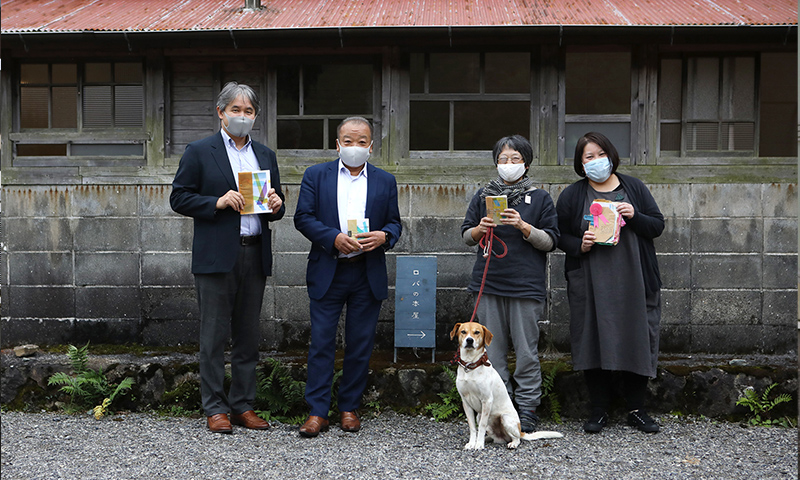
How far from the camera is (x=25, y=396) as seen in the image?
5.72 meters

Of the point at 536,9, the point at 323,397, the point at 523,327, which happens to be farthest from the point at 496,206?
the point at 536,9

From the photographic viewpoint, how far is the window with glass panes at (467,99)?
6.74 m

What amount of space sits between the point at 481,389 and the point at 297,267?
110 inches

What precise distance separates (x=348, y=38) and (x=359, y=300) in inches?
107

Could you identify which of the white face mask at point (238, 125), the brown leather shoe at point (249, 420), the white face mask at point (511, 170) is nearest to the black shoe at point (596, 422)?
the white face mask at point (511, 170)

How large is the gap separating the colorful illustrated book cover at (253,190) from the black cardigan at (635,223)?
215 cm

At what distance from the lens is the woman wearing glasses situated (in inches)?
189

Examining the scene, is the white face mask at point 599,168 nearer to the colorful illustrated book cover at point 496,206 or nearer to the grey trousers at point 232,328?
the colorful illustrated book cover at point 496,206

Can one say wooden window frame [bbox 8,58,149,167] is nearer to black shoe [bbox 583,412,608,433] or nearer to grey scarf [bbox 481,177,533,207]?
grey scarf [bbox 481,177,533,207]

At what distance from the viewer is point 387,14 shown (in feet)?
21.1

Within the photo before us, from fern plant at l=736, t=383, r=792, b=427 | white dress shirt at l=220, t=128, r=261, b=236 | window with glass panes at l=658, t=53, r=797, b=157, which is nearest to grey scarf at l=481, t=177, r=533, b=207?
white dress shirt at l=220, t=128, r=261, b=236

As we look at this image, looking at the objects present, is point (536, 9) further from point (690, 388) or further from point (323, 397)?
point (323, 397)

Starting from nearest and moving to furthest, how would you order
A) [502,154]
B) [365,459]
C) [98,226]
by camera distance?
1. [365,459]
2. [502,154]
3. [98,226]

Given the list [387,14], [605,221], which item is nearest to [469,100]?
[387,14]
